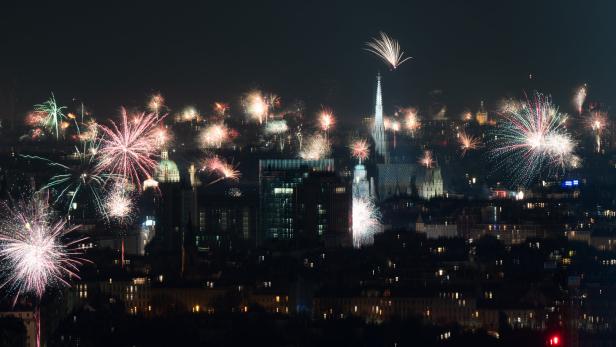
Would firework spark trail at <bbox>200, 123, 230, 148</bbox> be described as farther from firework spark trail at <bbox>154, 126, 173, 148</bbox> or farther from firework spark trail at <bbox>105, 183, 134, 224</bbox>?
firework spark trail at <bbox>105, 183, 134, 224</bbox>

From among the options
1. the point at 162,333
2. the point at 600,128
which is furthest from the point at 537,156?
the point at 162,333

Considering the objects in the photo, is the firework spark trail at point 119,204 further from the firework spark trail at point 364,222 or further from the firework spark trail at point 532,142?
the firework spark trail at point 532,142

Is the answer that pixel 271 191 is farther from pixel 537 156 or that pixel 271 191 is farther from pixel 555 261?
pixel 537 156

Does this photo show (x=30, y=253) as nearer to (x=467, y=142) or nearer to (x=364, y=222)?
(x=364, y=222)

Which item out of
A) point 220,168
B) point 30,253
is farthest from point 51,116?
point 30,253

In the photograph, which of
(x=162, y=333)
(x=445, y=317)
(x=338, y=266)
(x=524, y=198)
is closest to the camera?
(x=162, y=333)
